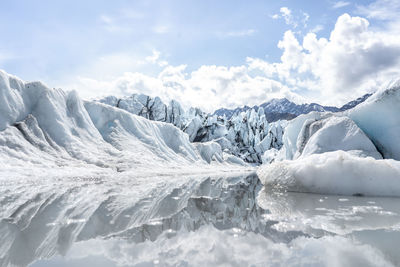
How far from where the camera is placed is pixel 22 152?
1483 cm

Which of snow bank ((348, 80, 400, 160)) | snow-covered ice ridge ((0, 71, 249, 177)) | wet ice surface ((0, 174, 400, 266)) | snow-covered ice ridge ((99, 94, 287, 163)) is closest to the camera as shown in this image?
wet ice surface ((0, 174, 400, 266))

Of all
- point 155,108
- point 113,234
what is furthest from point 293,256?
point 155,108

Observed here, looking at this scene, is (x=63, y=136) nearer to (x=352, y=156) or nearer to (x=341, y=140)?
(x=341, y=140)

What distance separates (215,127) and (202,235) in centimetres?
5491

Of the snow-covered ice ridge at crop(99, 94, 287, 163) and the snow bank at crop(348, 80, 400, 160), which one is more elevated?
the snow-covered ice ridge at crop(99, 94, 287, 163)

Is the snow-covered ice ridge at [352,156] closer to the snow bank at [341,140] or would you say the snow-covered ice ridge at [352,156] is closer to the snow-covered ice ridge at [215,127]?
the snow bank at [341,140]

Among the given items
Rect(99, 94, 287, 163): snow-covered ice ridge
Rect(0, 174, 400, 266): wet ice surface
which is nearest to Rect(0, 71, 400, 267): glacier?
Rect(0, 174, 400, 266): wet ice surface

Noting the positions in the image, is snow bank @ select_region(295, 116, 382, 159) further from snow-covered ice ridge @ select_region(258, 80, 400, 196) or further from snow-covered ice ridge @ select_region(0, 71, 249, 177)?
snow-covered ice ridge @ select_region(0, 71, 249, 177)

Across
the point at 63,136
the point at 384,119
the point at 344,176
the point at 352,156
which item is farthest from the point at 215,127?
the point at 344,176

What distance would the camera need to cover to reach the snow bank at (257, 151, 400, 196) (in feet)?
22.6

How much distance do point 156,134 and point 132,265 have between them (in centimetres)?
2797

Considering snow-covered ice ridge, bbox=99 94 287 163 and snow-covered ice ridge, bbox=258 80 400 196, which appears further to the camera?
snow-covered ice ridge, bbox=99 94 287 163

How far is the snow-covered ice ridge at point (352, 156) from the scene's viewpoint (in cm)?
696

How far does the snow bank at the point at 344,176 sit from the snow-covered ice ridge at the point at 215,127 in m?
40.8
